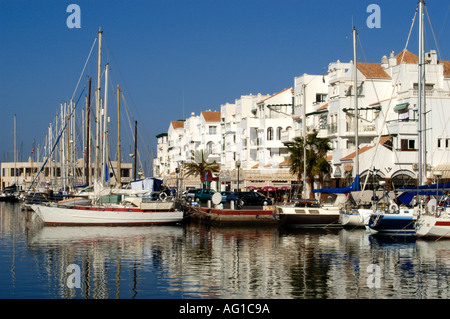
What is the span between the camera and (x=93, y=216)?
170 ft

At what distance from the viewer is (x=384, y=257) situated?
35.5 metres

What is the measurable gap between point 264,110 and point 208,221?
4408 cm

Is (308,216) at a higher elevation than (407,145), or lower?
lower

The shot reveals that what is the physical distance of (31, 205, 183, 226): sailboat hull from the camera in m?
52.0

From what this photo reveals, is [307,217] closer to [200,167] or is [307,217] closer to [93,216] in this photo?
[93,216]

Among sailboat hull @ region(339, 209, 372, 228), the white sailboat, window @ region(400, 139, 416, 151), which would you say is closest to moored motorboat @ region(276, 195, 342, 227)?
sailboat hull @ region(339, 209, 372, 228)

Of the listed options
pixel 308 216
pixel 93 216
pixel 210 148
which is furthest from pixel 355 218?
pixel 210 148

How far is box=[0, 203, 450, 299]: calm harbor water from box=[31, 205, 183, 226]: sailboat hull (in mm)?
2605

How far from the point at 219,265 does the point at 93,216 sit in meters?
21.8

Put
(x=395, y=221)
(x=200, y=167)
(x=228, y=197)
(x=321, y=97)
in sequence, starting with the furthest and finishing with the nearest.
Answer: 1. (x=200, y=167)
2. (x=321, y=97)
3. (x=228, y=197)
4. (x=395, y=221)

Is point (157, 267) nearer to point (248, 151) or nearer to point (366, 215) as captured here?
point (366, 215)
